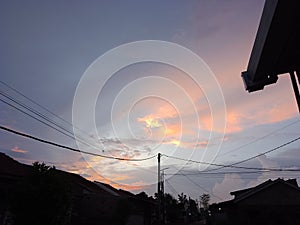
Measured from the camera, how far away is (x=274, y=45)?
2.78 metres

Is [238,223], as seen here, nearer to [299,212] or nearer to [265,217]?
[265,217]

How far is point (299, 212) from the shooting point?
26.0 meters

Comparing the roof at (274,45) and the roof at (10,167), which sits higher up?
the roof at (10,167)

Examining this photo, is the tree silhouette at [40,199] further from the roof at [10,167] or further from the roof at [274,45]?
the roof at [274,45]

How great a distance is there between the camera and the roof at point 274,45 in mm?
2352

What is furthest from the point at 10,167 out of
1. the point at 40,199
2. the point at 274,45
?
the point at 274,45

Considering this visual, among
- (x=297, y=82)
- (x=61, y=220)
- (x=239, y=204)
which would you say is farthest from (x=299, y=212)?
(x=297, y=82)

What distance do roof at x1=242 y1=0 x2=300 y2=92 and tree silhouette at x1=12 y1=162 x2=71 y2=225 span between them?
9.77 m

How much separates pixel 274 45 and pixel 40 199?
10.7m

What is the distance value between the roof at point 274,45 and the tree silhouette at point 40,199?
977 centimetres

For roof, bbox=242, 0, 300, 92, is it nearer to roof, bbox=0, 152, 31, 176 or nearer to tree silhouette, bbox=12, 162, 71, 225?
tree silhouette, bbox=12, 162, 71, 225

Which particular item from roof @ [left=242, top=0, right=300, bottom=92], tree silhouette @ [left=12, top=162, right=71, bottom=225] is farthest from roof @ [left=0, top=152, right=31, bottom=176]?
roof @ [left=242, top=0, right=300, bottom=92]

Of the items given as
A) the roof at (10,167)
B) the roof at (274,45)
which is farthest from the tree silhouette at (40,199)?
the roof at (274,45)

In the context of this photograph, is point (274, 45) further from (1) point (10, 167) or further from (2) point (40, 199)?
(1) point (10, 167)
